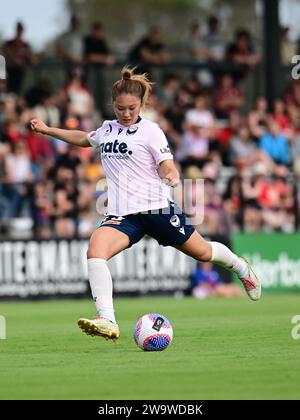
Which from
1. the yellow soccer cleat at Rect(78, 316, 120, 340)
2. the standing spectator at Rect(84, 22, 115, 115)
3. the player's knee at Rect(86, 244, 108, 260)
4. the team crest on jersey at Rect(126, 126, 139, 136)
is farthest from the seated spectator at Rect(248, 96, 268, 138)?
the yellow soccer cleat at Rect(78, 316, 120, 340)

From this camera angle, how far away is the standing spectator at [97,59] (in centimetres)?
2680

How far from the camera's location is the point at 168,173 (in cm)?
1142

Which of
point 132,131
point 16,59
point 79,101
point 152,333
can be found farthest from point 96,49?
point 152,333

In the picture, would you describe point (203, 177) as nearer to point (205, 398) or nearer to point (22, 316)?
point (22, 316)

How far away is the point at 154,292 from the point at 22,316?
17.9ft

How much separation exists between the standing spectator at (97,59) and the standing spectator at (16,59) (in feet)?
4.75

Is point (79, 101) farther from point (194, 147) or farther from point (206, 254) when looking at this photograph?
point (206, 254)

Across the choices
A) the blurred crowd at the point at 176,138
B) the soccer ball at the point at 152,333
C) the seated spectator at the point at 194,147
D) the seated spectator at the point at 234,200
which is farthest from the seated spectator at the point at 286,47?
the soccer ball at the point at 152,333

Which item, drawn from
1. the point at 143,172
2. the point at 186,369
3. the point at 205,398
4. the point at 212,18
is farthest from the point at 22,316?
the point at 212,18

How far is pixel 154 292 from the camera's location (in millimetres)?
22750

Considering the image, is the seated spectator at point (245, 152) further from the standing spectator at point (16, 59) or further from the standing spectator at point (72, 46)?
the standing spectator at point (16, 59)

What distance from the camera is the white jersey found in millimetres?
11891

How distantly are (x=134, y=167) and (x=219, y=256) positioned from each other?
1.55m

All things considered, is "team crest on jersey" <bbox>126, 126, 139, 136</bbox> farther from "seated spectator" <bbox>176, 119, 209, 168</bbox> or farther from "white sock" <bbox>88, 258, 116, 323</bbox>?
"seated spectator" <bbox>176, 119, 209, 168</bbox>
